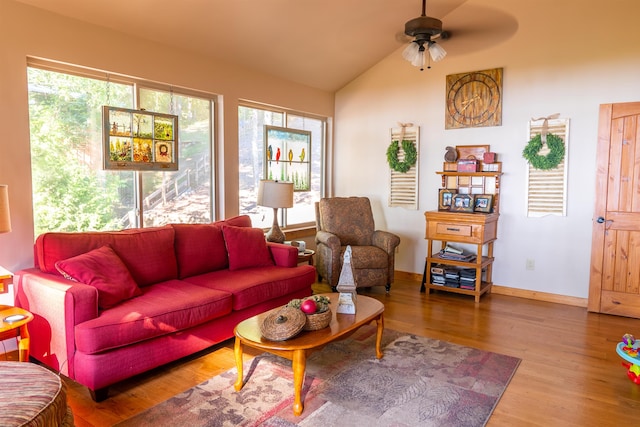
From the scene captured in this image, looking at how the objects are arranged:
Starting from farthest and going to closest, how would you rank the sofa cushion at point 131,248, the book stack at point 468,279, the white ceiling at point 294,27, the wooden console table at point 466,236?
the book stack at point 468,279 < the wooden console table at point 466,236 < the white ceiling at point 294,27 < the sofa cushion at point 131,248

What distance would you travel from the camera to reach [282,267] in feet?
12.8

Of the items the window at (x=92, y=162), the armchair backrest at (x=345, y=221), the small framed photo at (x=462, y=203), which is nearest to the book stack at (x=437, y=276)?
the small framed photo at (x=462, y=203)

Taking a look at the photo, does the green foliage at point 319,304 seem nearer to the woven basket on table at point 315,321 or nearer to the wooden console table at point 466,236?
the woven basket on table at point 315,321

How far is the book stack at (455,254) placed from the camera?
180 inches

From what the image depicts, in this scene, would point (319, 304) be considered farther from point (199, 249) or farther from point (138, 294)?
point (199, 249)

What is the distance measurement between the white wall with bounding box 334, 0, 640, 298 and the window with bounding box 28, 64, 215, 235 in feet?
8.52

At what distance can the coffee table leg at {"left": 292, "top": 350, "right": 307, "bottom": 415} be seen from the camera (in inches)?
90.0

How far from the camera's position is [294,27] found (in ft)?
13.8

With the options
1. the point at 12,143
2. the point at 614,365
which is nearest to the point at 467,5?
the point at 614,365

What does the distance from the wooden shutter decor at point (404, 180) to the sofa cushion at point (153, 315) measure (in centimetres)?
299

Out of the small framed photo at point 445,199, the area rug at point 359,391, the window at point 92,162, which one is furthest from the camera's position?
the small framed photo at point 445,199

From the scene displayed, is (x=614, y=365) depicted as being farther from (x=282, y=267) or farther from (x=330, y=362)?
(x=282, y=267)

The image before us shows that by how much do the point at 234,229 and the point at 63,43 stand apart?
1.89 m

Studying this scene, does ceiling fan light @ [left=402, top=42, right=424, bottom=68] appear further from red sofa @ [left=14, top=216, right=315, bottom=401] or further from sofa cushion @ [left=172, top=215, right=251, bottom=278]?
sofa cushion @ [left=172, top=215, right=251, bottom=278]
